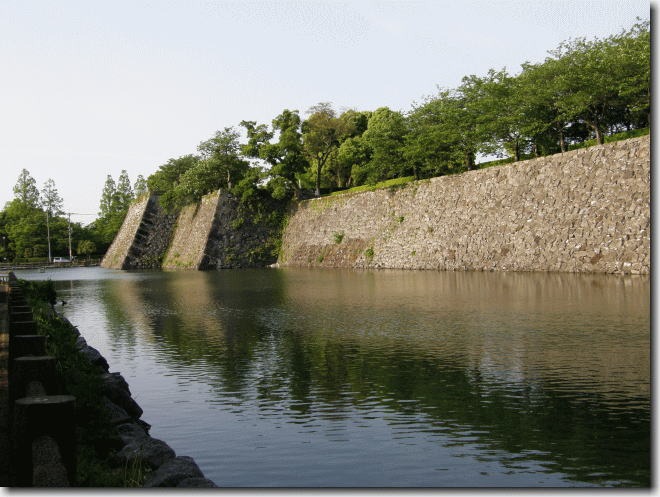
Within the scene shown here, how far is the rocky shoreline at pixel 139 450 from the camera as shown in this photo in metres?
4.31

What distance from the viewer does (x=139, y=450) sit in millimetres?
5188

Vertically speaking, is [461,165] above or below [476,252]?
above

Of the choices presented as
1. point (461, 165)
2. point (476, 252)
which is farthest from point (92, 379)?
point (461, 165)

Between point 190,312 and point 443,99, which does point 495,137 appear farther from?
point 190,312

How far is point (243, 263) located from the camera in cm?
5381

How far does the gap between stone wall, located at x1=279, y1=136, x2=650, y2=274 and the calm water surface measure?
26.9 ft

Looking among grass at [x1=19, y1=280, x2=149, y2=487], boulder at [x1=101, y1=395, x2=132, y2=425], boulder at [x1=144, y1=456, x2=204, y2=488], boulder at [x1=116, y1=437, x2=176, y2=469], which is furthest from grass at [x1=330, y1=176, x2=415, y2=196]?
boulder at [x1=144, y1=456, x2=204, y2=488]

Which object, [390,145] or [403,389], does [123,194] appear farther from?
[403,389]

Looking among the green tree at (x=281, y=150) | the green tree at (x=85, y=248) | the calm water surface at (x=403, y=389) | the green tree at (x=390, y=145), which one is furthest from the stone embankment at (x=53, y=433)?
the green tree at (x=85, y=248)

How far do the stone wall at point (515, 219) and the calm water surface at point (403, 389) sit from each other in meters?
8.21

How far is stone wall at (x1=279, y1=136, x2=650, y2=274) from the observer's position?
25.8 meters

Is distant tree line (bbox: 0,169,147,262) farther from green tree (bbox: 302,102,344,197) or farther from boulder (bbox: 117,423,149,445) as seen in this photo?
boulder (bbox: 117,423,149,445)

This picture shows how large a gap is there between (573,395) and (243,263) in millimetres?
46841

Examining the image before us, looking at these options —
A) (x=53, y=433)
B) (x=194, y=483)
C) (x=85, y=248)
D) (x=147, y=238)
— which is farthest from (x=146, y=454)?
(x=85, y=248)
